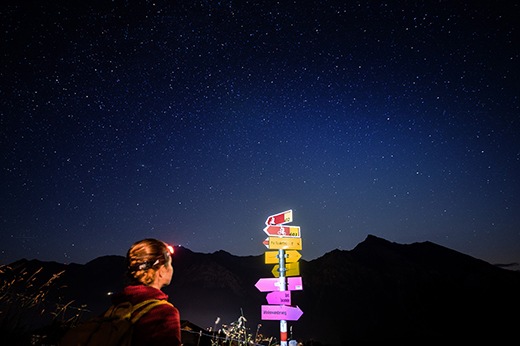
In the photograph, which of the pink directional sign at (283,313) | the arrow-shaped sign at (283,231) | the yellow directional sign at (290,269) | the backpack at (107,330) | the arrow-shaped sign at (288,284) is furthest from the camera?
the arrow-shaped sign at (283,231)

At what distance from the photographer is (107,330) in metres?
1.38

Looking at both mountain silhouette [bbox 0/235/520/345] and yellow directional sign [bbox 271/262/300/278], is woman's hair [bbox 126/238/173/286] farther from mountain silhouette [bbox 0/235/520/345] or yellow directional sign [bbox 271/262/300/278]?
mountain silhouette [bbox 0/235/520/345]

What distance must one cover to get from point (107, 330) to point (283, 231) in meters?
6.00

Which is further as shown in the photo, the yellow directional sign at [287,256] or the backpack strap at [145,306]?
Result: the yellow directional sign at [287,256]

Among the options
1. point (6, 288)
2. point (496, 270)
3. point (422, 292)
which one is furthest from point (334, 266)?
point (6, 288)

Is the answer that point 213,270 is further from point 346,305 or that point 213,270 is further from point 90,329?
point 90,329

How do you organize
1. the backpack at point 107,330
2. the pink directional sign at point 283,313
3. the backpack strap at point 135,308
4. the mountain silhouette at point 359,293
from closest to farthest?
the backpack at point 107,330
the backpack strap at point 135,308
the pink directional sign at point 283,313
the mountain silhouette at point 359,293

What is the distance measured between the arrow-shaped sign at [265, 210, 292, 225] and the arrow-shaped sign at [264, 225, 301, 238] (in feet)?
0.55

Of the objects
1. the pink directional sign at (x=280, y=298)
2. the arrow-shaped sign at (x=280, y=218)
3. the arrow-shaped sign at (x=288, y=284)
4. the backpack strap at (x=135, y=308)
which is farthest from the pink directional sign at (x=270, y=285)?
the backpack strap at (x=135, y=308)

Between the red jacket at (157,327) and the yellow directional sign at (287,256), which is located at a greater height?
the yellow directional sign at (287,256)

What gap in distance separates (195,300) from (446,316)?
207 feet

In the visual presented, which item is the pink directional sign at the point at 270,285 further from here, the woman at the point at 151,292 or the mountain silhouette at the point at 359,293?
the mountain silhouette at the point at 359,293

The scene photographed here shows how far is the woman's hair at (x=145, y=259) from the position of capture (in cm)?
174

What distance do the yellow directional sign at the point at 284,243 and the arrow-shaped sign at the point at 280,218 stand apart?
43cm
